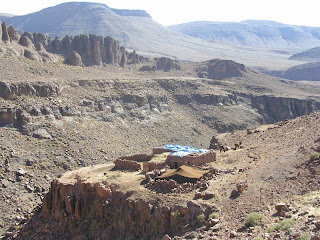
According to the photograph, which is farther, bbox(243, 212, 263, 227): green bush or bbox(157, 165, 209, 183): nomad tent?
bbox(157, 165, 209, 183): nomad tent

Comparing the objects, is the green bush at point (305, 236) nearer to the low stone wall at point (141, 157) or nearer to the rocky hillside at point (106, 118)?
the rocky hillside at point (106, 118)

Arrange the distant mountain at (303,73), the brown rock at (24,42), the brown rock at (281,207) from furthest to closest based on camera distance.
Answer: the distant mountain at (303,73)
the brown rock at (24,42)
the brown rock at (281,207)

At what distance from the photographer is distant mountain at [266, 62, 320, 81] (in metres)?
156

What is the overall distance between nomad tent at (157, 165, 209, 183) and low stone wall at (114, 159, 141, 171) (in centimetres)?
409

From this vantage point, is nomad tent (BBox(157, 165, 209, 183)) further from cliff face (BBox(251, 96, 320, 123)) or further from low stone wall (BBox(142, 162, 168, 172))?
cliff face (BBox(251, 96, 320, 123))

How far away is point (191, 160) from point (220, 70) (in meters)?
72.2

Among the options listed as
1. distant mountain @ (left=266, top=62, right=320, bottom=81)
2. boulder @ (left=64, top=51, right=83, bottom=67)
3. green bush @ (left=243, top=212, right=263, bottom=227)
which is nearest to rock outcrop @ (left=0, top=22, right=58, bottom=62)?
boulder @ (left=64, top=51, right=83, bottom=67)

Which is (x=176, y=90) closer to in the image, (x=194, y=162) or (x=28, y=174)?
(x=28, y=174)

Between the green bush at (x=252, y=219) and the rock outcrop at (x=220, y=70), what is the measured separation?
255ft

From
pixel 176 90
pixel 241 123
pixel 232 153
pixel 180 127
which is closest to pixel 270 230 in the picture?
pixel 232 153

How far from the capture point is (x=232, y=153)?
33594mm

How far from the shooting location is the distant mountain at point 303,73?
511ft

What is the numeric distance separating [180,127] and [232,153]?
3454 cm

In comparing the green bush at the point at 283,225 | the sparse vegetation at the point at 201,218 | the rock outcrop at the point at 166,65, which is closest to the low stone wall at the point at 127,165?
the sparse vegetation at the point at 201,218
